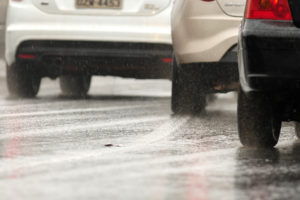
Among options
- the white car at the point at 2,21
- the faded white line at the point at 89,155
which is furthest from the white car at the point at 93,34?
the white car at the point at 2,21

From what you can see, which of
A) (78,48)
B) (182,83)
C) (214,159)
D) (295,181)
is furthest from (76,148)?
(78,48)

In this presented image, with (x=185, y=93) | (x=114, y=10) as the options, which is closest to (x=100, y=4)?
(x=114, y=10)

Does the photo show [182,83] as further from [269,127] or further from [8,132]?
[269,127]

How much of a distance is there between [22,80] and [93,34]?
1.28 meters

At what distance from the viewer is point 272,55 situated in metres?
6.39

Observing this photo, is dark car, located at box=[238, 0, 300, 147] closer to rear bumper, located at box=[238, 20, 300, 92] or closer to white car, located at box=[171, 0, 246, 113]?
rear bumper, located at box=[238, 20, 300, 92]

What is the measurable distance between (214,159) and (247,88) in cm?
51

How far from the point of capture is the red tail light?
654 centimetres

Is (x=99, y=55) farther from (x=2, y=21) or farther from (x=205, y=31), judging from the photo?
(x=2, y=21)

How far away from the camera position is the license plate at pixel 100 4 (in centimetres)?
1140

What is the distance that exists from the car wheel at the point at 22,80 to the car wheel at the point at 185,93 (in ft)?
8.37

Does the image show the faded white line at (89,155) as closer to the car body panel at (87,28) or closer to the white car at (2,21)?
the car body panel at (87,28)

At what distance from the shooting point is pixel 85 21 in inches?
452

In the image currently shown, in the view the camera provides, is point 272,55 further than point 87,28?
No
